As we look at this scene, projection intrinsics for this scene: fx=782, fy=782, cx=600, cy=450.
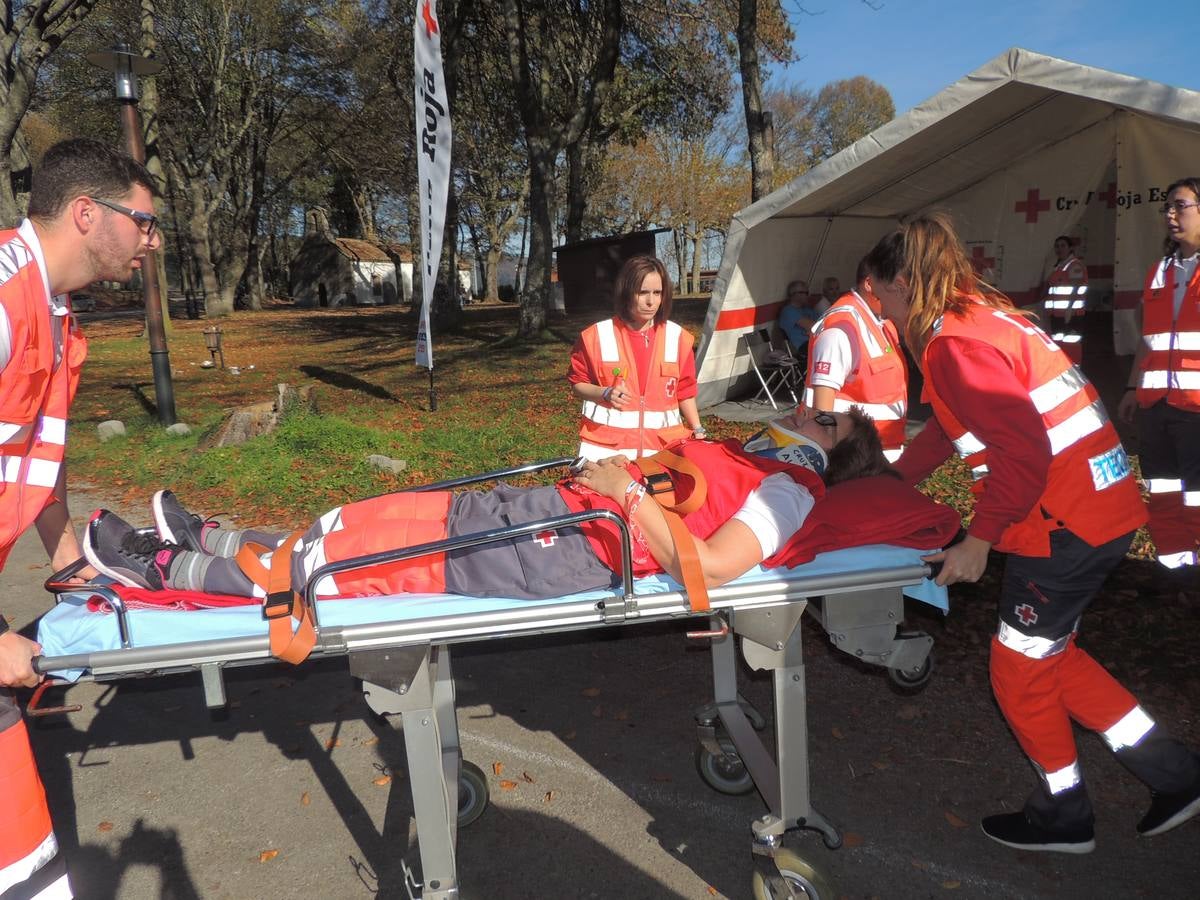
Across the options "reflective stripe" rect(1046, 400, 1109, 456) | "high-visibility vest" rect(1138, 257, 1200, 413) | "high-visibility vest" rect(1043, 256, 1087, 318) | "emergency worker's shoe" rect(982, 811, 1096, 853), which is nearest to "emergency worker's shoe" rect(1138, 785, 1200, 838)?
"emergency worker's shoe" rect(982, 811, 1096, 853)

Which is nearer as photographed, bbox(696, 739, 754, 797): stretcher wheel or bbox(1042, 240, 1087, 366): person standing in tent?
bbox(696, 739, 754, 797): stretcher wheel

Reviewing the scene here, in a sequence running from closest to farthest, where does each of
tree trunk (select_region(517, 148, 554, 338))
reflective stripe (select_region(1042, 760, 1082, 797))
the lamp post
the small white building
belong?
reflective stripe (select_region(1042, 760, 1082, 797))
the lamp post
tree trunk (select_region(517, 148, 554, 338))
the small white building

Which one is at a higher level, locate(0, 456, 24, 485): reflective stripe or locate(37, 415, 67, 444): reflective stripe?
locate(37, 415, 67, 444): reflective stripe

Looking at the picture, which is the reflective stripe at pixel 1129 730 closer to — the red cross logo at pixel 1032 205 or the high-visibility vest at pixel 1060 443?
the high-visibility vest at pixel 1060 443

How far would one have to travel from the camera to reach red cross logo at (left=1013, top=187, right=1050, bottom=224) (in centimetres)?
1172

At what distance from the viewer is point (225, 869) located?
9.61 feet

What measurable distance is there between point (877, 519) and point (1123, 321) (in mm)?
11011

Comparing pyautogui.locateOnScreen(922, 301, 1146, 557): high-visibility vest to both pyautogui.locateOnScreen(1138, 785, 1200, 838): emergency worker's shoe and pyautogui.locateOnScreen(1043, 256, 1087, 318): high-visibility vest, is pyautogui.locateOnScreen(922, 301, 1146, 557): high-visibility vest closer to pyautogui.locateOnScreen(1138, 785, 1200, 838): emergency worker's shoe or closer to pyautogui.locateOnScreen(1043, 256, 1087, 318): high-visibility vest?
pyautogui.locateOnScreen(1138, 785, 1200, 838): emergency worker's shoe

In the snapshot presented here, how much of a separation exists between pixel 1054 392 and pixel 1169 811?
5.46 ft

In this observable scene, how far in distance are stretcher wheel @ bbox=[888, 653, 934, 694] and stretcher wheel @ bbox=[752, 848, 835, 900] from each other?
136cm

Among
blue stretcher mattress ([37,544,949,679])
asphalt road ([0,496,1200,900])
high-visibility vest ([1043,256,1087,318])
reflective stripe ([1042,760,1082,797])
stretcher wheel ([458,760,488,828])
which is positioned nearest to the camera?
blue stretcher mattress ([37,544,949,679])

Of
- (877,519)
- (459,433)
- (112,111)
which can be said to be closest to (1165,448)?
(877,519)

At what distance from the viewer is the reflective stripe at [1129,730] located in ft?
9.01

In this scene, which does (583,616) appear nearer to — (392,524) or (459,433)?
(392,524)
